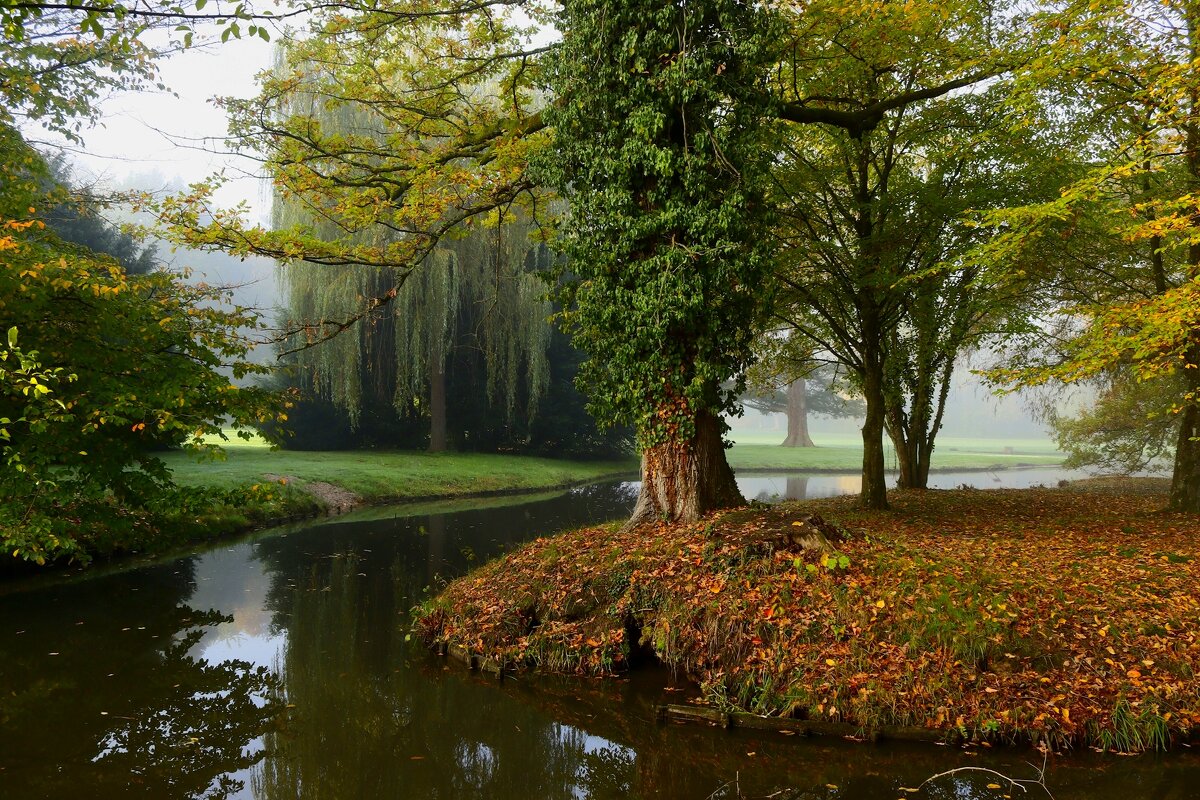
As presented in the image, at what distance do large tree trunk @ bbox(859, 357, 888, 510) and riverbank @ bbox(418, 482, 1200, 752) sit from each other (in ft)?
10.9

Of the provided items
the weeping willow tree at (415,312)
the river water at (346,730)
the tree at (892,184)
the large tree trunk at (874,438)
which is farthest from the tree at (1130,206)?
the weeping willow tree at (415,312)

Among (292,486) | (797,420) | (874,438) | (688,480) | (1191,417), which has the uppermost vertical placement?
(797,420)

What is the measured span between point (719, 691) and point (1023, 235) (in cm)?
593

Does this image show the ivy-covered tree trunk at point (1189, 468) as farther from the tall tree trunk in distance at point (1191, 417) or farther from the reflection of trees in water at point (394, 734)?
the reflection of trees in water at point (394, 734)

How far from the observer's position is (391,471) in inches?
838

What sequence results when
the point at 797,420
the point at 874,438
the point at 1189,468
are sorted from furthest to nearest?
the point at 797,420 → the point at 874,438 → the point at 1189,468

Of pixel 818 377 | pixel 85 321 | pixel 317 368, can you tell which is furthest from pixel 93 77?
pixel 818 377

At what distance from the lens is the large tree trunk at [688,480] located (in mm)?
8539

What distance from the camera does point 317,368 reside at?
21.1m

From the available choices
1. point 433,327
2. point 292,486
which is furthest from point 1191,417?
point 433,327

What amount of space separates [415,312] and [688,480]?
1473 cm

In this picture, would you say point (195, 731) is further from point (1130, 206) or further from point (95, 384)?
point (1130, 206)

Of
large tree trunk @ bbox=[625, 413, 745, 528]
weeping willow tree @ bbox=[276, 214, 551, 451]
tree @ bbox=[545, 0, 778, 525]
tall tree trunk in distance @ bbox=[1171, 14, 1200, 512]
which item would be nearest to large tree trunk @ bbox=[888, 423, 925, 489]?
tall tree trunk in distance @ bbox=[1171, 14, 1200, 512]

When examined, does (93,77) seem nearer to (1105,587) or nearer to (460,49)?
(460,49)
